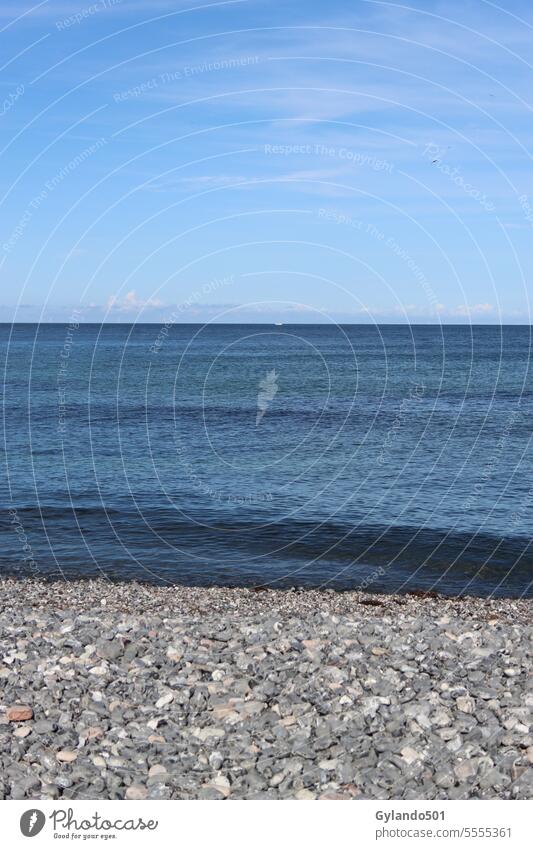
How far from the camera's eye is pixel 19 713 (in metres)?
11.0

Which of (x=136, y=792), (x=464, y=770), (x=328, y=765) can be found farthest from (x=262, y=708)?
(x=464, y=770)

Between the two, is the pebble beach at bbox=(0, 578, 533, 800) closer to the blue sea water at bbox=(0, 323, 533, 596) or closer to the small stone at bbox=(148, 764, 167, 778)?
the small stone at bbox=(148, 764, 167, 778)

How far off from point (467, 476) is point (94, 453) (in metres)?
18.1

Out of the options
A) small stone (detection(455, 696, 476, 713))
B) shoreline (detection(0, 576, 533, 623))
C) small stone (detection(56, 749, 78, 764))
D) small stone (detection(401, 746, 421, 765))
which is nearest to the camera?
small stone (detection(401, 746, 421, 765))

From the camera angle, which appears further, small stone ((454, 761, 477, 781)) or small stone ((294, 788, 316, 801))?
small stone ((454, 761, 477, 781))

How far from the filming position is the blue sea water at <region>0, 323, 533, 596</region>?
25156mm

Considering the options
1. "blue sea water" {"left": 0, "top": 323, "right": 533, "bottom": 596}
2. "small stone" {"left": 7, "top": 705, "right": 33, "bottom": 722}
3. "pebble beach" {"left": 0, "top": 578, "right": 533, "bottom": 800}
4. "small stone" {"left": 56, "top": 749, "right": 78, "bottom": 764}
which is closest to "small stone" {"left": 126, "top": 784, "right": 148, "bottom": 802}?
"pebble beach" {"left": 0, "top": 578, "right": 533, "bottom": 800}

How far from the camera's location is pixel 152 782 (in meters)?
9.38

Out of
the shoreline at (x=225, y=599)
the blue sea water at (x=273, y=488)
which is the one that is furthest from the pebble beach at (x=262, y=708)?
the blue sea water at (x=273, y=488)

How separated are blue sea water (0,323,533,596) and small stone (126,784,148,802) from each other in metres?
14.3

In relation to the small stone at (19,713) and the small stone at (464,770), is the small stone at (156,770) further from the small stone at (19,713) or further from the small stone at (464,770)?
the small stone at (464,770)

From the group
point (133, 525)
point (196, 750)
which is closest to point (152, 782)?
point (196, 750)

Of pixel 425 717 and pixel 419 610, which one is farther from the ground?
pixel 425 717
